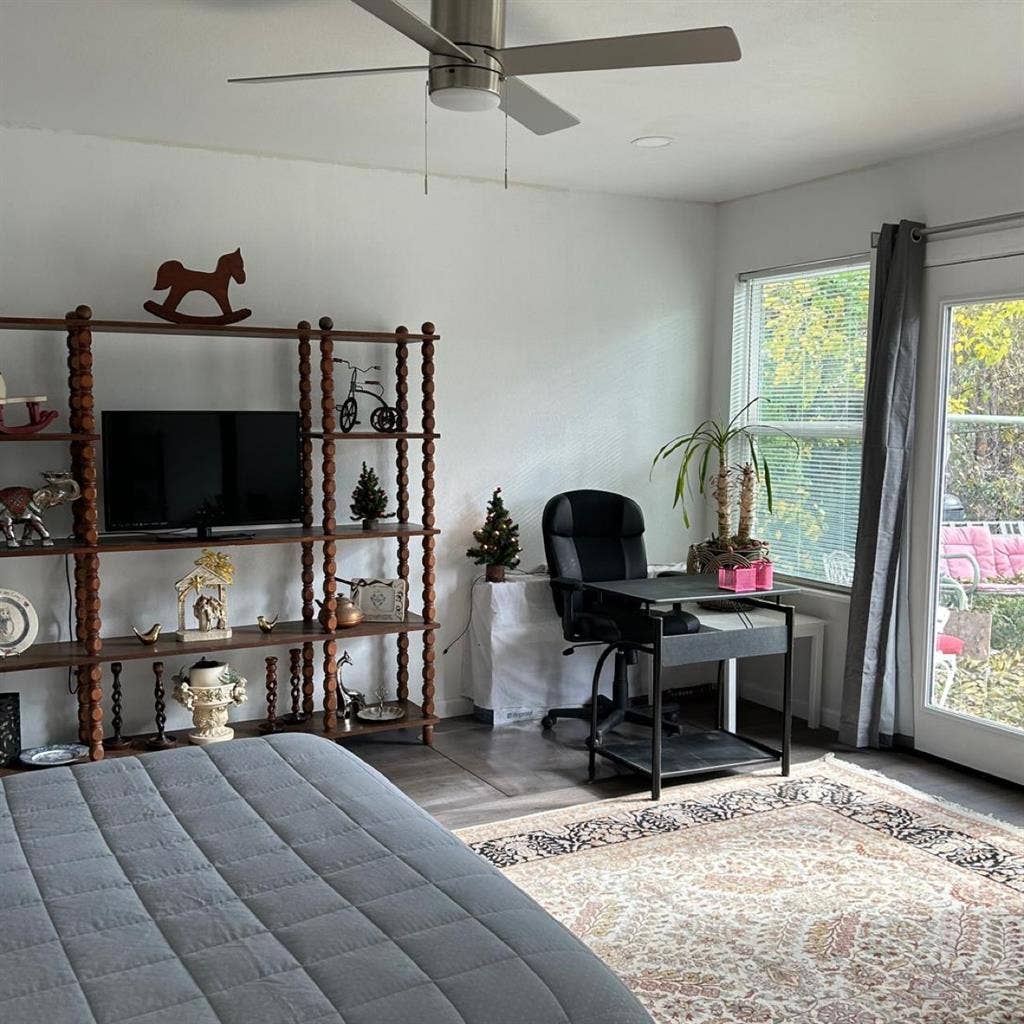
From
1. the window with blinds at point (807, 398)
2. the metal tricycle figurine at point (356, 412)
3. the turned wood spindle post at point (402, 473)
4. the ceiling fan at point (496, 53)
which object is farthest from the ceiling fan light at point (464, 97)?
the window with blinds at point (807, 398)

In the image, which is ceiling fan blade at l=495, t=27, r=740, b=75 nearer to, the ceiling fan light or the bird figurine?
the ceiling fan light

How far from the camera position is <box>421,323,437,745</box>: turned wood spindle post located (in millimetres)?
4617

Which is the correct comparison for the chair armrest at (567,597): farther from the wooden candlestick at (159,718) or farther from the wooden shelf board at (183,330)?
the wooden candlestick at (159,718)

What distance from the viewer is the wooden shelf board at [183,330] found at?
386 centimetres

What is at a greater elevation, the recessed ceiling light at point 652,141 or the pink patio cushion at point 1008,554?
the recessed ceiling light at point 652,141

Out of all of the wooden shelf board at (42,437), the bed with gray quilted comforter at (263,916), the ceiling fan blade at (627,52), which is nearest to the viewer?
the bed with gray quilted comforter at (263,916)

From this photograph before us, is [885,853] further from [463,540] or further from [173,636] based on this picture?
[173,636]

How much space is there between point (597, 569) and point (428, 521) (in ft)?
2.83

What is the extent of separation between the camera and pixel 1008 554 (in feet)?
14.0

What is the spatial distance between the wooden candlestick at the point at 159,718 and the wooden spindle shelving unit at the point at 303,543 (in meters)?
0.05

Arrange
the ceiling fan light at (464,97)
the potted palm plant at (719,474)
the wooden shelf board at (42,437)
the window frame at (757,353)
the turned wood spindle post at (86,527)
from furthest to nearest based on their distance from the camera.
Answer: the potted palm plant at (719,474) → the window frame at (757,353) → the turned wood spindle post at (86,527) → the wooden shelf board at (42,437) → the ceiling fan light at (464,97)

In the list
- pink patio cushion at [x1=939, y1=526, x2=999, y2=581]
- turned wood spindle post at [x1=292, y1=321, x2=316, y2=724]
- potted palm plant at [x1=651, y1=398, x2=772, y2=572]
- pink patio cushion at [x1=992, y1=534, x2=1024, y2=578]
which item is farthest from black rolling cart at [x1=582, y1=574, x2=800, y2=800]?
turned wood spindle post at [x1=292, y1=321, x2=316, y2=724]

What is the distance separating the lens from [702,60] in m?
2.46

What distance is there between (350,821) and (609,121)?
2900mm
